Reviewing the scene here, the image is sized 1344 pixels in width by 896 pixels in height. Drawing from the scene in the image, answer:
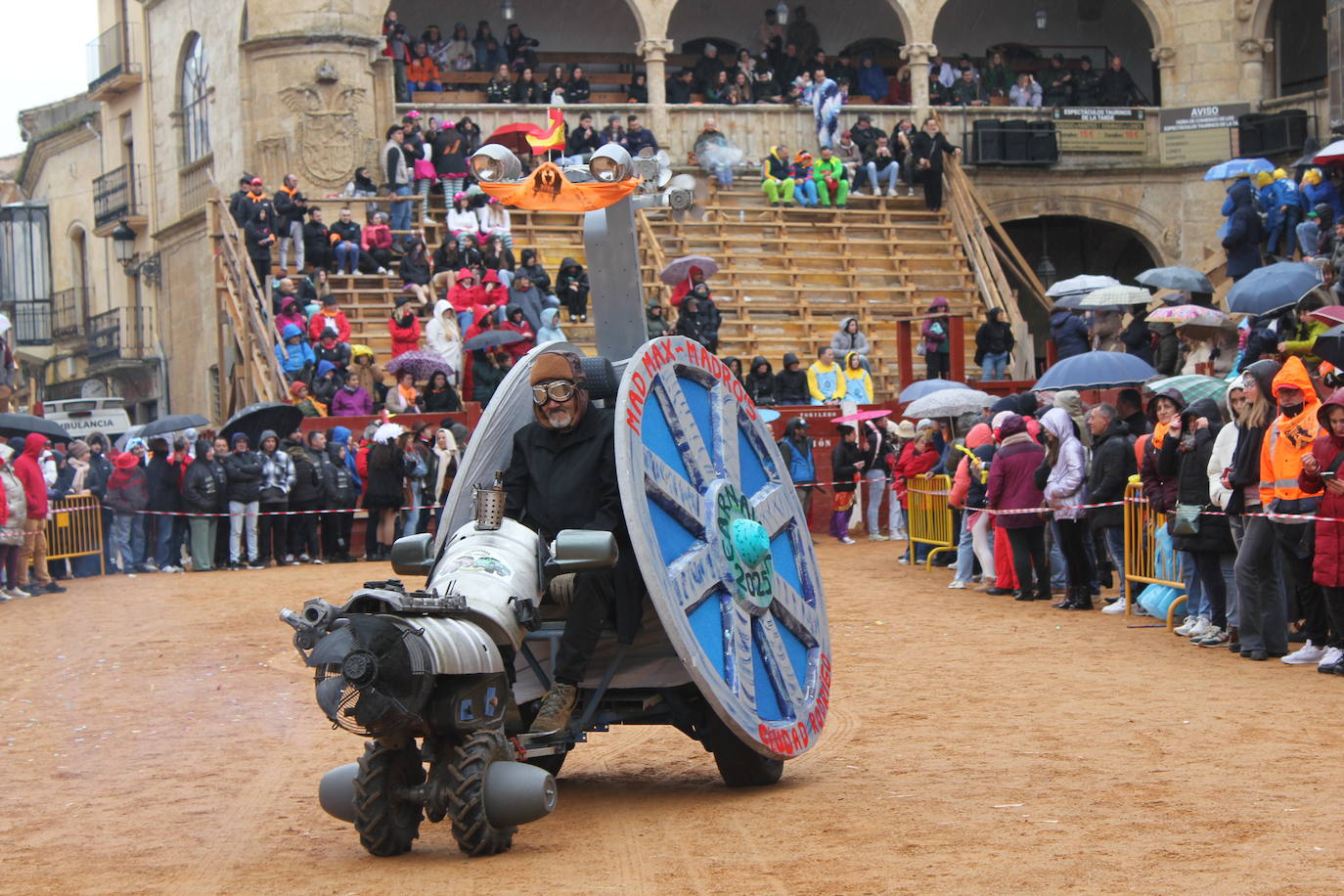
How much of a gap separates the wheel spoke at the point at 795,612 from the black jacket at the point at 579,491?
781 millimetres

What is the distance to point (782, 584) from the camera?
8648 mm

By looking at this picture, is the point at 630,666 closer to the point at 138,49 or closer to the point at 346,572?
the point at 346,572

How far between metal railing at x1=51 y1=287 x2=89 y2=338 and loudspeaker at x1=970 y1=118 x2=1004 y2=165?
80.6 ft

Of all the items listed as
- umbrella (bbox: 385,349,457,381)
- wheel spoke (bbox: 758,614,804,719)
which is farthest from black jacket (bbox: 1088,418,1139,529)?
umbrella (bbox: 385,349,457,381)

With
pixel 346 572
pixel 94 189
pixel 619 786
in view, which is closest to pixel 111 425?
pixel 94 189

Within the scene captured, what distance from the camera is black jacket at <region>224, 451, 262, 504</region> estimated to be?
75.3 ft

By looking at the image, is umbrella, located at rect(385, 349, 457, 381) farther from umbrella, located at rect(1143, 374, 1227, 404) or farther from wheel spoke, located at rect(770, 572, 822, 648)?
wheel spoke, located at rect(770, 572, 822, 648)

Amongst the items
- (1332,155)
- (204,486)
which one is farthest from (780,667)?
(204,486)

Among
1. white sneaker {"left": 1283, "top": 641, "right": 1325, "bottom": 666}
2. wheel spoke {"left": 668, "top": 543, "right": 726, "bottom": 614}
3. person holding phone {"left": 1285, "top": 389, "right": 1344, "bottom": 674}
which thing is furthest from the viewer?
white sneaker {"left": 1283, "top": 641, "right": 1325, "bottom": 666}

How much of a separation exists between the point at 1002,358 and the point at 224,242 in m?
12.5

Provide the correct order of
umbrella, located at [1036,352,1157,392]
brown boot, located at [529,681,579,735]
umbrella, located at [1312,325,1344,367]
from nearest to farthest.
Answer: brown boot, located at [529,681,579,735], umbrella, located at [1312,325,1344,367], umbrella, located at [1036,352,1157,392]

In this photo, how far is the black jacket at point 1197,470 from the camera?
13.1 meters

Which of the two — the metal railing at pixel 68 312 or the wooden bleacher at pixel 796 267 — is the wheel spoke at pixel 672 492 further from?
the metal railing at pixel 68 312

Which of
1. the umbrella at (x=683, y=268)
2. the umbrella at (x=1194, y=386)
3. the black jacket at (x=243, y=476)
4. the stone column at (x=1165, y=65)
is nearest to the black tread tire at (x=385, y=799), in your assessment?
the umbrella at (x=1194, y=386)
